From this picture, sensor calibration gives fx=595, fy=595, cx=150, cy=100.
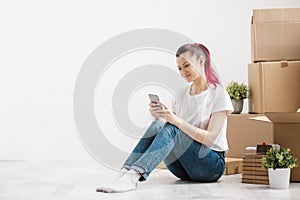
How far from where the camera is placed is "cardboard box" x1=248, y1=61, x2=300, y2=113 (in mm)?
3561

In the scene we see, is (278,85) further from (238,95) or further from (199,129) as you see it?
(199,129)

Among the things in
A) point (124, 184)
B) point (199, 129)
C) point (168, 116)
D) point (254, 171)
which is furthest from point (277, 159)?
point (124, 184)

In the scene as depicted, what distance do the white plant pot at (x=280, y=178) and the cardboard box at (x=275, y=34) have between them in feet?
3.29

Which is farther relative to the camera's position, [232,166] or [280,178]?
[232,166]

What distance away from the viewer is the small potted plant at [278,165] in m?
2.80

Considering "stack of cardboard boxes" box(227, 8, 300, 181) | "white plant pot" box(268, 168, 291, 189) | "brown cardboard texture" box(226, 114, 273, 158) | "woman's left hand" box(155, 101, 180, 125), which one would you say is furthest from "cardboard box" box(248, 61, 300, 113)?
"woman's left hand" box(155, 101, 180, 125)

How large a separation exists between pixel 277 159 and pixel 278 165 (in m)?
0.03

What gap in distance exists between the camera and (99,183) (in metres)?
3.05

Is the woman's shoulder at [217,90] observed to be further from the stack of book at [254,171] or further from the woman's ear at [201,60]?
the stack of book at [254,171]

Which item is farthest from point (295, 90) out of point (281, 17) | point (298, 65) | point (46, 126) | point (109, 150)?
point (46, 126)

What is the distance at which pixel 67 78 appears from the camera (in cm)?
445

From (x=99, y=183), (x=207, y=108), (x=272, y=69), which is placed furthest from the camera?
(x=272, y=69)

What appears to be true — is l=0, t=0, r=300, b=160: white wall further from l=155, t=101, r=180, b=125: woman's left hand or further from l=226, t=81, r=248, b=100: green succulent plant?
l=155, t=101, r=180, b=125: woman's left hand

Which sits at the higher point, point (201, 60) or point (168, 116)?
point (201, 60)
